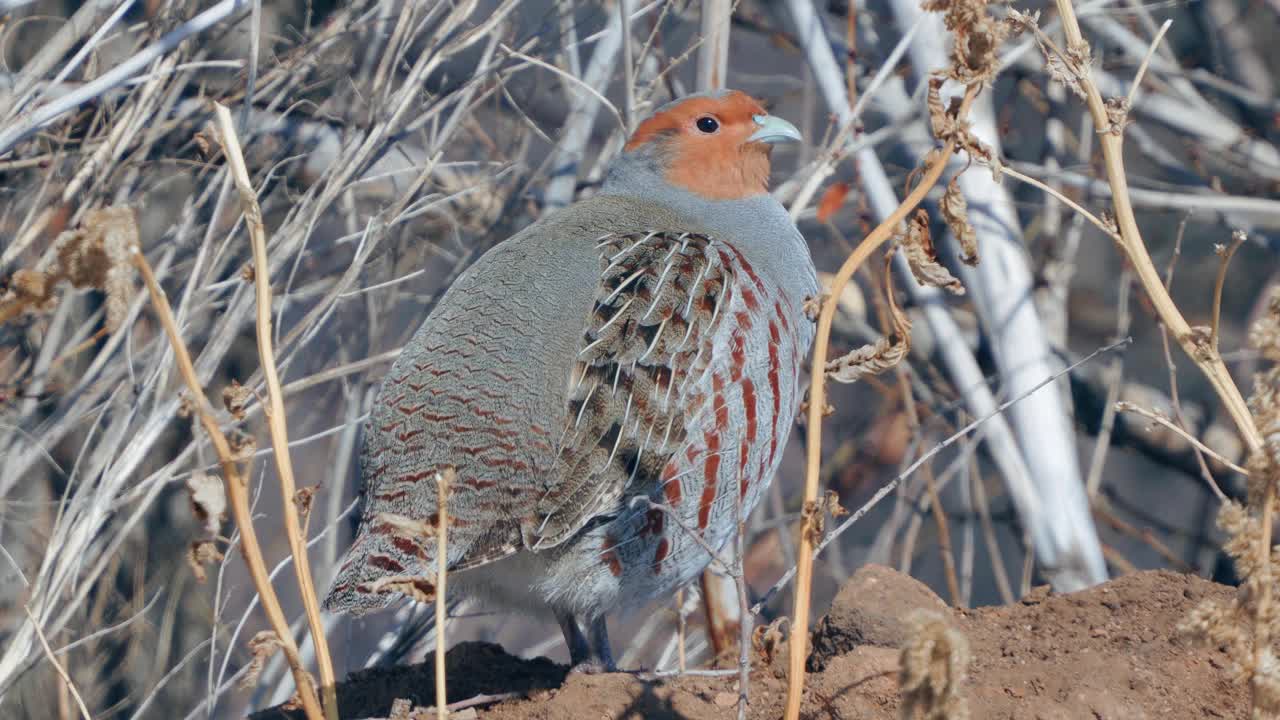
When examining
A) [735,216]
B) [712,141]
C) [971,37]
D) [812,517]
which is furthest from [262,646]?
[712,141]

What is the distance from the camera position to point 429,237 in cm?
457

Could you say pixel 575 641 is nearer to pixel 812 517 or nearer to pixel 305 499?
pixel 305 499

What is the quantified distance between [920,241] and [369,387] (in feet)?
7.90

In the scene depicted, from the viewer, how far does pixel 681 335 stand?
280 cm

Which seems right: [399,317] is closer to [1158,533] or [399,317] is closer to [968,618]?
[968,618]

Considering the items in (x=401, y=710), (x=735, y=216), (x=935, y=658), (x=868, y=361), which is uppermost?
(x=735, y=216)

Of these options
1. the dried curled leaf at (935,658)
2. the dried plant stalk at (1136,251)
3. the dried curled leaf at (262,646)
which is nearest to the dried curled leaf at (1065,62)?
the dried plant stalk at (1136,251)

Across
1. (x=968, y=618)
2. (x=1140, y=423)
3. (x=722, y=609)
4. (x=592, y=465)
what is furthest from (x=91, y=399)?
(x=1140, y=423)

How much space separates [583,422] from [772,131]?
47.4 inches

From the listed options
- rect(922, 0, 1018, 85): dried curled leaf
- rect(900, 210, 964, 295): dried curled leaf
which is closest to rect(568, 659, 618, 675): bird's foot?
rect(900, 210, 964, 295): dried curled leaf

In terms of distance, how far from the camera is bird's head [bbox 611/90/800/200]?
3.54 meters

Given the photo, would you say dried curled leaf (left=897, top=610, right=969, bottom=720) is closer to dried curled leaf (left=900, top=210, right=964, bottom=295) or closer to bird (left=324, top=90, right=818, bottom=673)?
dried curled leaf (left=900, top=210, right=964, bottom=295)

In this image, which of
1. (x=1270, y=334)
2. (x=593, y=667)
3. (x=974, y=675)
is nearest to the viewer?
(x=1270, y=334)

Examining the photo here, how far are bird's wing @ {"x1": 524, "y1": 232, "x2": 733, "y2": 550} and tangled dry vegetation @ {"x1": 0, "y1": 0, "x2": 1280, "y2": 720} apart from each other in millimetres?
370
